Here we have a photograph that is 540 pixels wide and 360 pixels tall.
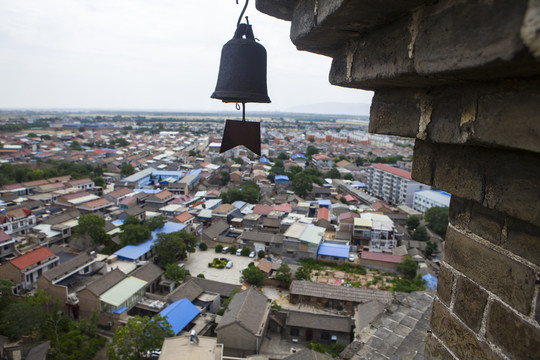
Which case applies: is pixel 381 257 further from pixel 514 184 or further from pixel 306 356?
pixel 514 184

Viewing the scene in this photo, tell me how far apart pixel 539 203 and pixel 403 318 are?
3.60 metres

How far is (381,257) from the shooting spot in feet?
42.2

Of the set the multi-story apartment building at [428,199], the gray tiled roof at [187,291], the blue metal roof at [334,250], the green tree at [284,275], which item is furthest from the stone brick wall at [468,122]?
the multi-story apartment building at [428,199]

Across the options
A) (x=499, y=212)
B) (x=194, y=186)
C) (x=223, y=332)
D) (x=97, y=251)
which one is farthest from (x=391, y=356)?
(x=194, y=186)

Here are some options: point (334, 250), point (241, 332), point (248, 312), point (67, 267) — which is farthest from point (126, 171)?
point (241, 332)

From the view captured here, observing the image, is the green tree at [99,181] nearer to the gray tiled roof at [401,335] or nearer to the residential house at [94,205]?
the residential house at [94,205]

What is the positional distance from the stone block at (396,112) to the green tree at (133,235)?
13268 millimetres

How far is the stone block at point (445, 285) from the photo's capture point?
1.13 metres

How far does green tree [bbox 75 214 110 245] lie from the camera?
512 inches

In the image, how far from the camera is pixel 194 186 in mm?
24188

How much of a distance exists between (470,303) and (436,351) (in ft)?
0.92

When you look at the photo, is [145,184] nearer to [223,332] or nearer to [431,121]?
[223,332]

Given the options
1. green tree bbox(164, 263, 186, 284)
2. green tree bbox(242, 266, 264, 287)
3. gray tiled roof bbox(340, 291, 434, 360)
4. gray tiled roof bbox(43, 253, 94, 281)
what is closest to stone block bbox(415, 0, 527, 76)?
gray tiled roof bbox(340, 291, 434, 360)

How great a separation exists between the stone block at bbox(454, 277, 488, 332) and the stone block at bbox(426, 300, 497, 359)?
3cm
